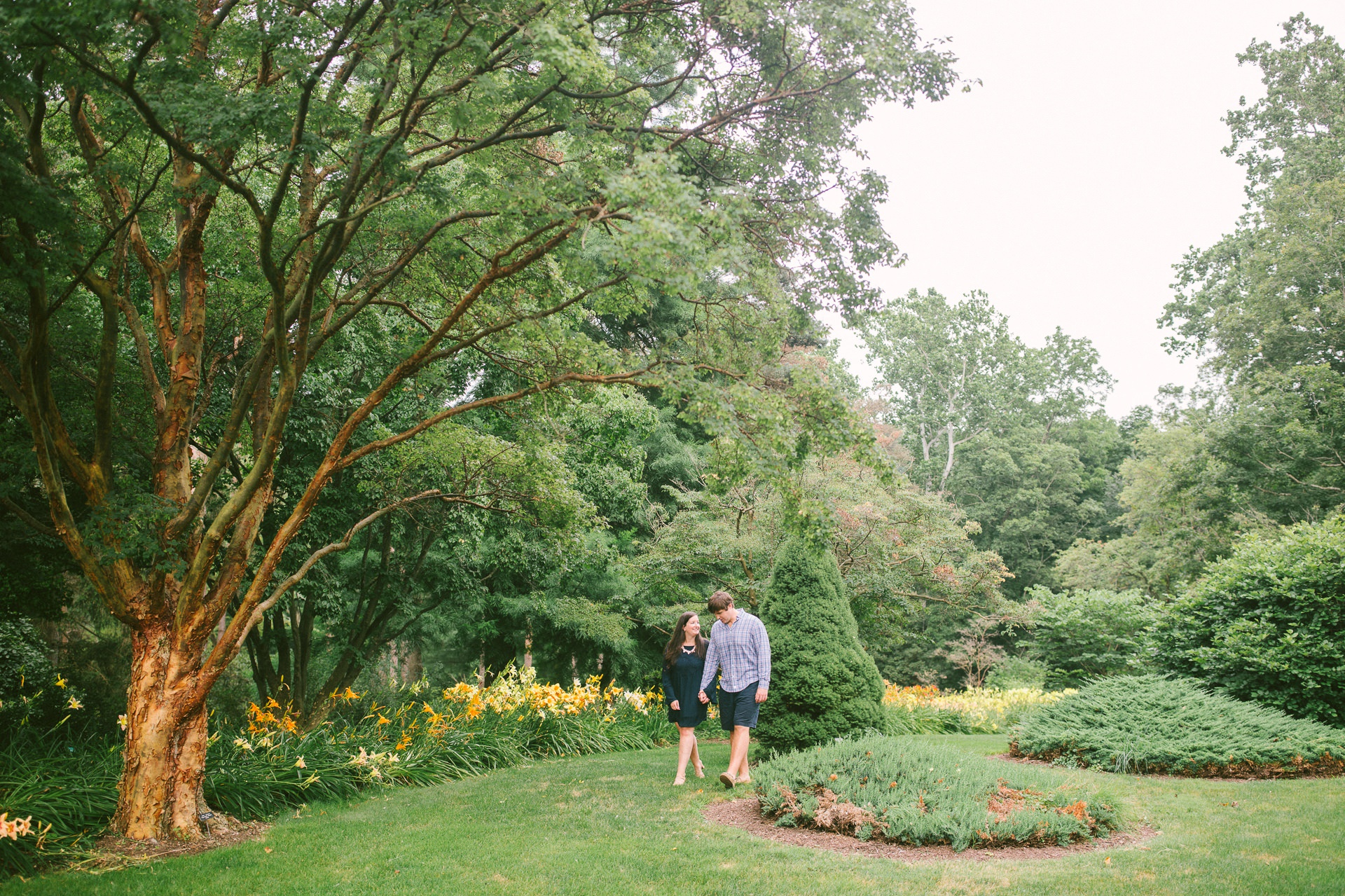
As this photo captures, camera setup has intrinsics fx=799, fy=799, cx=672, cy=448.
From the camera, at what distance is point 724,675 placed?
6762 millimetres

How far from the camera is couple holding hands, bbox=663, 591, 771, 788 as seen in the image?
6.60m

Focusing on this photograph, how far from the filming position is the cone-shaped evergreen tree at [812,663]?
767cm

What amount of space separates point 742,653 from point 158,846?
4341 mm

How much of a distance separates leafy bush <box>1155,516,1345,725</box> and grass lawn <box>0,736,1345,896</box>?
2.04m

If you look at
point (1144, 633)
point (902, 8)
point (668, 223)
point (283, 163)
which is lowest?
point (1144, 633)

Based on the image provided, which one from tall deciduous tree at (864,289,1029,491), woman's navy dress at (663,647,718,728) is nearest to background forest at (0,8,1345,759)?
woman's navy dress at (663,647,718,728)

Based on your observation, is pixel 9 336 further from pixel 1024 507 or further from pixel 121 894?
pixel 1024 507

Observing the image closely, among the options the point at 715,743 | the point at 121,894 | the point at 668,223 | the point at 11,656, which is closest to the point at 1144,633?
the point at 715,743

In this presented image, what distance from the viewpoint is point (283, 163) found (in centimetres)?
511

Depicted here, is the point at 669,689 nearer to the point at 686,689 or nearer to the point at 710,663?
the point at 686,689

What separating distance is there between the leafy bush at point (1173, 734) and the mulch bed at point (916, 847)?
8.46 feet

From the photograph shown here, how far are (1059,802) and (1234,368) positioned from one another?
1771 centimetres

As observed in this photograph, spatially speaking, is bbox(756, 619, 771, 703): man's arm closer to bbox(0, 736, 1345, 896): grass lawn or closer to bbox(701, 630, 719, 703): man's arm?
bbox(701, 630, 719, 703): man's arm

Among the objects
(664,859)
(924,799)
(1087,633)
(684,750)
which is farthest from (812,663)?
(1087,633)
